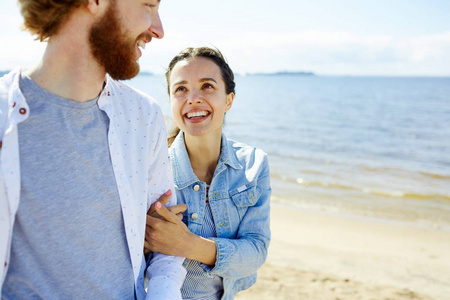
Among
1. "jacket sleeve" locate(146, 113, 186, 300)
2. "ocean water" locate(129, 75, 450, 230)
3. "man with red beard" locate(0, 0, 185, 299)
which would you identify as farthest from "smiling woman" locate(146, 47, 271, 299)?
"ocean water" locate(129, 75, 450, 230)

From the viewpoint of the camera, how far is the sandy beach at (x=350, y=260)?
4836 mm

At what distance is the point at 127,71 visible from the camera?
180 cm

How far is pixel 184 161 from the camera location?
8.74 feet

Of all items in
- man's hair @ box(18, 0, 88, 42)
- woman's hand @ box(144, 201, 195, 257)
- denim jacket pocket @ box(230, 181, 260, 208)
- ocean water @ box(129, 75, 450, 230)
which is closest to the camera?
man's hair @ box(18, 0, 88, 42)

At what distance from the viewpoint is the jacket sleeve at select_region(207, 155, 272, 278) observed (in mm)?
2352

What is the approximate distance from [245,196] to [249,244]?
29 centimetres

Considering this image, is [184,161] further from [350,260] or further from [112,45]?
[350,260]

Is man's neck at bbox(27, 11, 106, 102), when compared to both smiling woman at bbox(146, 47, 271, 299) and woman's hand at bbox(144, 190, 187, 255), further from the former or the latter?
smiling woman at bbox(146, 47, 271, 299)

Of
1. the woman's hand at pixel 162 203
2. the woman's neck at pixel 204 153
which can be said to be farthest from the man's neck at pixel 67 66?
the woman's neck at pixel 204 153

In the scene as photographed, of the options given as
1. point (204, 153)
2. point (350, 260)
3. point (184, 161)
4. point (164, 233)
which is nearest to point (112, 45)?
point (164, 233)

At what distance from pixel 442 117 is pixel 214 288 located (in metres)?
26.8

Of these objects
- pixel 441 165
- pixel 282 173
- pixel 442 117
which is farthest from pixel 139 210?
pixel 442 117

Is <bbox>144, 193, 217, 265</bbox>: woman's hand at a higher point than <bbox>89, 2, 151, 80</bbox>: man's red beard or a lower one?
lower

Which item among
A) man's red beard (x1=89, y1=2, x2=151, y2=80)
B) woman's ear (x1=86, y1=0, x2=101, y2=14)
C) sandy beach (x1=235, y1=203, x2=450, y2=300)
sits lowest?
sandy beach (x1=235, y1=203, x2=450, y2=300)
